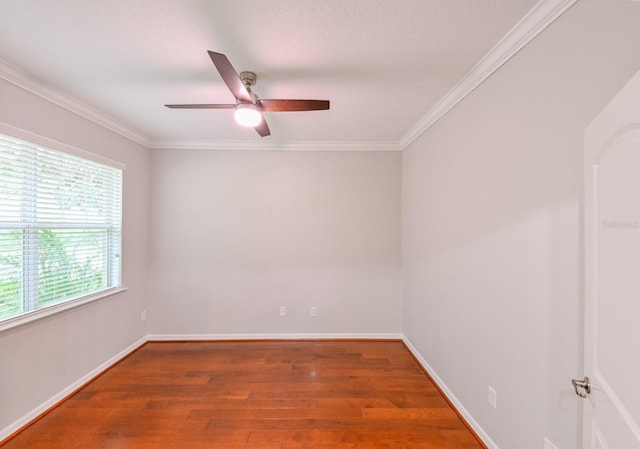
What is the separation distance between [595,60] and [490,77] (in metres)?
0.68

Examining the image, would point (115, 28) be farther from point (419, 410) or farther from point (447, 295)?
point (419, 410)

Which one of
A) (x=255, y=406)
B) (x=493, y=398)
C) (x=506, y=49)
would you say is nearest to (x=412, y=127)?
(x=506, y=49)

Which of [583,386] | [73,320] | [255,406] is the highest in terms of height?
[583,386]

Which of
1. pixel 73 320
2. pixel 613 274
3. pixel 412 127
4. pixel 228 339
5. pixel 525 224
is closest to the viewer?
pixel 613 274

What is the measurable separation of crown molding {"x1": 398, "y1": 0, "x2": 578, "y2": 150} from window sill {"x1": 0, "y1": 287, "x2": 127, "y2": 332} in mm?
3694

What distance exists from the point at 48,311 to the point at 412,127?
3.77 metres

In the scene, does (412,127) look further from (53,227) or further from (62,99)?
(53,227)

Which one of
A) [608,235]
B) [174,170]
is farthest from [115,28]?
[608,235]

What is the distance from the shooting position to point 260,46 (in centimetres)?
154

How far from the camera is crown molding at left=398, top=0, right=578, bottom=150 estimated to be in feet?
4.02

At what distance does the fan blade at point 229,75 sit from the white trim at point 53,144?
5.40ft

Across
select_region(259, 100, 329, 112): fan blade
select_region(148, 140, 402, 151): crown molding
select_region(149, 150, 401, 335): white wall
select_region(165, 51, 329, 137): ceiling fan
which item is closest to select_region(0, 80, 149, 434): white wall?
select_region(149, 150, 401, 335): white wall

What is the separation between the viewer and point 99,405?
2111 mm

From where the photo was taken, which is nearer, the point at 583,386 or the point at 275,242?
the point at 583,386
